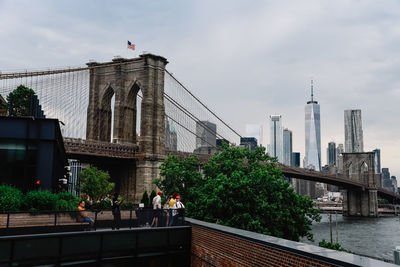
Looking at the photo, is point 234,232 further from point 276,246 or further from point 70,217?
point 70,217

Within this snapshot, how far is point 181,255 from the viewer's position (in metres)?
14.9

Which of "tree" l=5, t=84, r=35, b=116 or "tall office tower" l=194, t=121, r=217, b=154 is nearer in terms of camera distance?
"tree" l=5, t=84, r=35, b=116

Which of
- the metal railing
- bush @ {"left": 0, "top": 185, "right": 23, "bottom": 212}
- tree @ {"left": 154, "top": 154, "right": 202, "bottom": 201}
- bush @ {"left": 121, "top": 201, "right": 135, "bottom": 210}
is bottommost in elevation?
bush @ {"left": 121, "top": 201, "right": 135, "bottom": 210}

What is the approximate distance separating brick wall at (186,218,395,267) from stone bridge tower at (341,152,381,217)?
109 meters

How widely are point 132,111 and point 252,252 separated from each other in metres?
49.0

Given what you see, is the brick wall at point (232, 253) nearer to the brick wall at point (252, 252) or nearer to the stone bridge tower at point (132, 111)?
the brick wall at point (252, 252)

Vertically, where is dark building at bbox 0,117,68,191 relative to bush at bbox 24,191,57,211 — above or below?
above

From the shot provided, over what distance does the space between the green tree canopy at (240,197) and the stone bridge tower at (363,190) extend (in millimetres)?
91045

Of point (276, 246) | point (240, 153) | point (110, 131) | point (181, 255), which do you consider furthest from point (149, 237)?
point (110, 131)

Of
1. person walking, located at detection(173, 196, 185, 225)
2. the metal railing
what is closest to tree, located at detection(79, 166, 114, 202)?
the metal railing

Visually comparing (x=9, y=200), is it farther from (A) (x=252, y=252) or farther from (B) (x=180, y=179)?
(B) (x=180, y=179)

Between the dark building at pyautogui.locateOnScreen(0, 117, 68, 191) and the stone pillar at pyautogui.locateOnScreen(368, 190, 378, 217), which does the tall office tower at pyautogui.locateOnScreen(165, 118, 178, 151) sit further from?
the stone pillar at pyautogui.locateOnScreen(368, 190, 378, 217)

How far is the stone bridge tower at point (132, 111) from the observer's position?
5122 centimetres

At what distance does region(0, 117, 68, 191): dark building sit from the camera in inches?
918
